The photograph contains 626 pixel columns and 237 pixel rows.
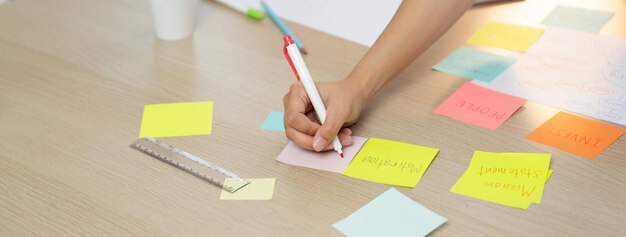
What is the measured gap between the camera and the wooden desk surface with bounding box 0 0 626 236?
827mm

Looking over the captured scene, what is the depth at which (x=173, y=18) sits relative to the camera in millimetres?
1336

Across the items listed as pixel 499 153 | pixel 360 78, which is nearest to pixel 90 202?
pixel 360 78

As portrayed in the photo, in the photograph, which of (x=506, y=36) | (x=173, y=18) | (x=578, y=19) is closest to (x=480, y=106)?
(x=506, y=36)

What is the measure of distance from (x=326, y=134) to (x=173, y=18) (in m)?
0.53

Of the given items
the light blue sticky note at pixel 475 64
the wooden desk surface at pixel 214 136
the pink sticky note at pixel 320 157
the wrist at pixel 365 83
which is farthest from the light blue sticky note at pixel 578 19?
the pink sticky note at pixel 320 157

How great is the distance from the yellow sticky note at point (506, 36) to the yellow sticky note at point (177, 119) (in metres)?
0.48

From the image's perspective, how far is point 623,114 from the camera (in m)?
0.99

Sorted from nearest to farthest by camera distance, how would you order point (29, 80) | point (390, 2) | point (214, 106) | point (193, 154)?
point (193, 154) < point (214, 106) < point (29, 80) < point (390, 2)

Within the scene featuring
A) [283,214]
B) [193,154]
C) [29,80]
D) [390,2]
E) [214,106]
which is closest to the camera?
[283,214]

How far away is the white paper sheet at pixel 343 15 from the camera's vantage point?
1318 millimetres

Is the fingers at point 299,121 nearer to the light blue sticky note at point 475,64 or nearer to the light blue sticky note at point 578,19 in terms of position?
the light blue sticky note at point 475,64

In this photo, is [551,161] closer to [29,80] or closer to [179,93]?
[179,93]

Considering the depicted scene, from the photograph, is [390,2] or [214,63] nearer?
[214,63]

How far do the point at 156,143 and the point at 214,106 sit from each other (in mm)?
129
